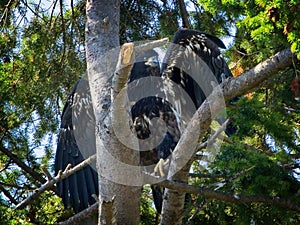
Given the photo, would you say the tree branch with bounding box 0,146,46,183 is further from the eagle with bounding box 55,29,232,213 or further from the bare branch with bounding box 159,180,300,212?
the bare branch with bounding box 159,180,300,212

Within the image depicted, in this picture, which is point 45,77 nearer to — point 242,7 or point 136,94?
point 136,94

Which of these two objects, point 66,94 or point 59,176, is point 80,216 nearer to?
point 59,176

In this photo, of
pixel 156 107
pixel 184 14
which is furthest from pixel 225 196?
pixel 156 107

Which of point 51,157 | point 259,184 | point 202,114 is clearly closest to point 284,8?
point 202,114

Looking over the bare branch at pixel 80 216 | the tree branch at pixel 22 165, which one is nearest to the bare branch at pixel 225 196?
the bare branch at pixel 80 216

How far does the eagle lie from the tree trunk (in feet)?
4.15

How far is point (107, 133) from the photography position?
12.1ft

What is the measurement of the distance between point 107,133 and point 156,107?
2515 millimetres

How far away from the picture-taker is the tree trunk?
3.68m

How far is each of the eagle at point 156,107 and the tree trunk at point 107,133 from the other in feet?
4.15

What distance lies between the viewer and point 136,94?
20.3 ft

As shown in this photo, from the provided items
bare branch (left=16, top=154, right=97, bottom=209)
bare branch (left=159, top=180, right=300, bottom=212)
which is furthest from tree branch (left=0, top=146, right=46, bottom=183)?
bare branch (left=159, top=180, right=300, bottom=212)

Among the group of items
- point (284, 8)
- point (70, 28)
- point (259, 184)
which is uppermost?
point (70, 28)

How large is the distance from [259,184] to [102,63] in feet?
3.80
